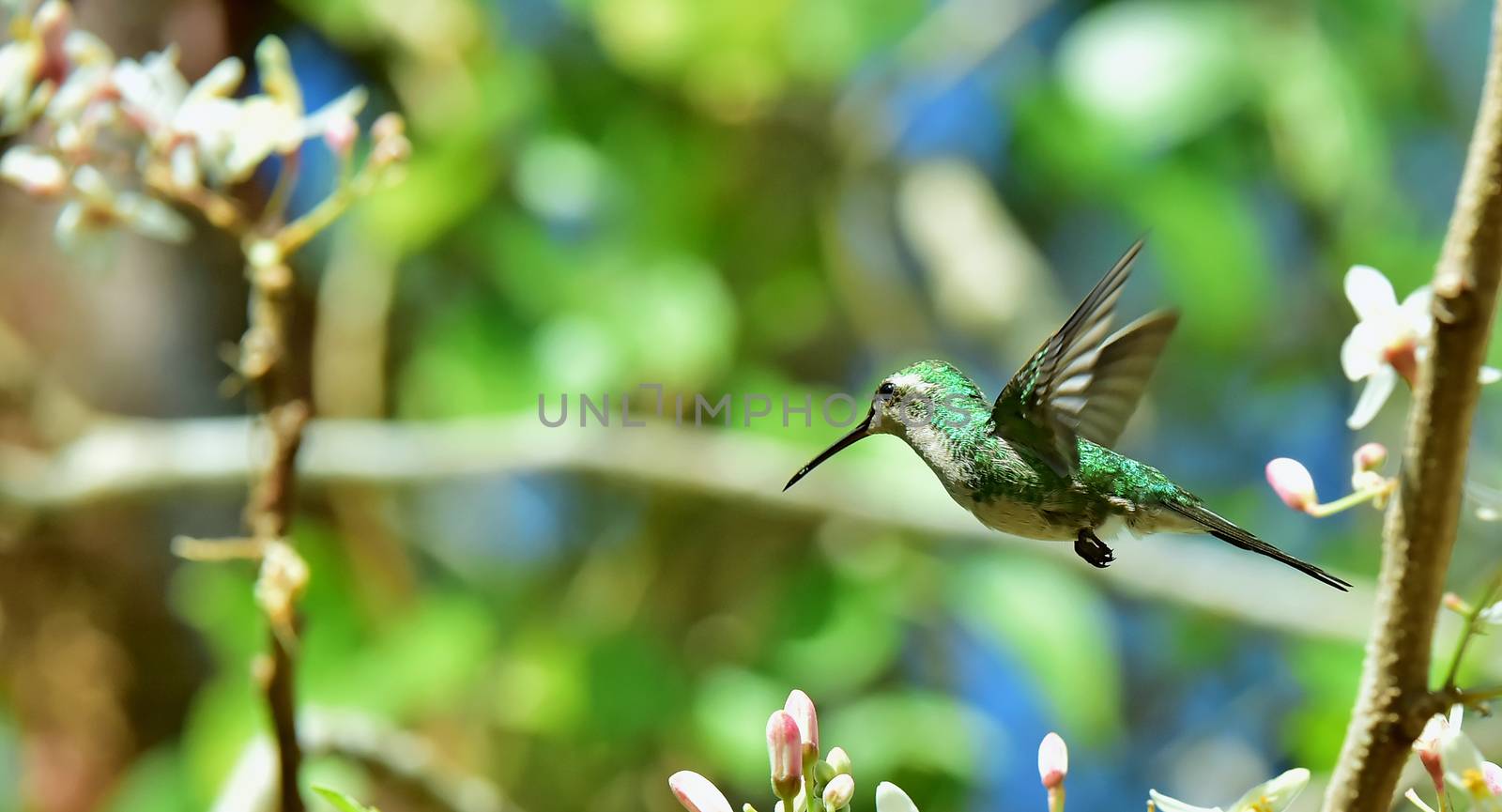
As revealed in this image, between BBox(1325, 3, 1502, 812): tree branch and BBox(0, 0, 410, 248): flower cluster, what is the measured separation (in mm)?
485

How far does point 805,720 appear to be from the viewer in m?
0.52

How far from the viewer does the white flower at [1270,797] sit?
447mm

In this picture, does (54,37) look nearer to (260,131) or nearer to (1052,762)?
(260,131)

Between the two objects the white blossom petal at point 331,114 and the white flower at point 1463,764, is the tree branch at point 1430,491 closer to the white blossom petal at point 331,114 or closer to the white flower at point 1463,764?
the white flower at point 1463,764

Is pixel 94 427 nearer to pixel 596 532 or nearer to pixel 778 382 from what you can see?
pixel 596 532

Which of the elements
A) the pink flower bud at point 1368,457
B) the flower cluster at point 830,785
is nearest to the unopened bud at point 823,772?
the flower cluster at point 830,785

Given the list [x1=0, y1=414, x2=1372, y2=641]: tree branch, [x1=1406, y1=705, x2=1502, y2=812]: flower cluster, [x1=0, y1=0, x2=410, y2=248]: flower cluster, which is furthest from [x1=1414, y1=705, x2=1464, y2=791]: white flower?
[x1=0, y1=414, x2=1372, y2=641]: tree branch

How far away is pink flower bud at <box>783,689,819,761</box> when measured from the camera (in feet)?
1.64

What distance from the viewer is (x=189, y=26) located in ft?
6.92

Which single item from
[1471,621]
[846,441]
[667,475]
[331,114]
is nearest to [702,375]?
[667,475]

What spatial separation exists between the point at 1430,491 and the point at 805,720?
0.25 meters

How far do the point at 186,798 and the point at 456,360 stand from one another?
64 centimetres

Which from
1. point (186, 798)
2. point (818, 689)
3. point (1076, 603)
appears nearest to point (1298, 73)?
point (1076, 603)

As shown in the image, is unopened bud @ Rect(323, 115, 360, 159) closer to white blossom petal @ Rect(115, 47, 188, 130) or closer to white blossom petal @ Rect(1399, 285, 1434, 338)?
white blossom petal @ Rect(115, 47, 188, 130)
